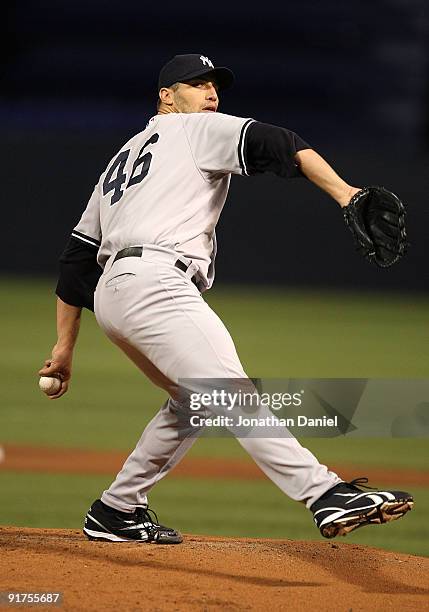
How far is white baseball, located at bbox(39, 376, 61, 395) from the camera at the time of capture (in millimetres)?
3918

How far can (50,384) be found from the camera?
12.9ft

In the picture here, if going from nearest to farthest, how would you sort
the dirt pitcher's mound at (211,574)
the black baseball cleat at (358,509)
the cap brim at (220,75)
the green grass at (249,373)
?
the black baseball cleat at (358,509) < the dirt pitcher's mound at (211,574) < the cap brim at (220,75) < the green grass at (249,373)

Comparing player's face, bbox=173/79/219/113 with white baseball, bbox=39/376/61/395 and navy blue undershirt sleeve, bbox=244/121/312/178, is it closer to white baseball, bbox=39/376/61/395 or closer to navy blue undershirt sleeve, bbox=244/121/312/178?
navy blue undershirt sleeve, bbox=244/121/312/178

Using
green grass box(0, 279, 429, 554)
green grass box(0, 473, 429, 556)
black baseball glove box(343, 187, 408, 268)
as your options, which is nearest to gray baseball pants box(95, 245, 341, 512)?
black baseball glove box(343, 187, 408, 268)

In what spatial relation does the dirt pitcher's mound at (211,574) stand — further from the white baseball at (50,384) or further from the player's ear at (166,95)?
the player's ear at (166,95)

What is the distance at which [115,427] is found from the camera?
7094mm

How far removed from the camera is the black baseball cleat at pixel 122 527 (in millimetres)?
3912

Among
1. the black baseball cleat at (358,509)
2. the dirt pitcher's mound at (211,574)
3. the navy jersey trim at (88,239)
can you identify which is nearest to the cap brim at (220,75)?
the navy jersey trim at (88,239)

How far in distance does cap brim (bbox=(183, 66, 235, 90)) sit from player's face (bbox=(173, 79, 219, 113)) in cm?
3

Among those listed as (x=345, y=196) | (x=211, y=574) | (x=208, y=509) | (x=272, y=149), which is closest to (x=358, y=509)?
(x=211, y=574)

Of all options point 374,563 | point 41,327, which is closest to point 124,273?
point 374,563

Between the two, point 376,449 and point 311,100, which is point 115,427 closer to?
point 376,449

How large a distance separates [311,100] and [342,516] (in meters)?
16.8

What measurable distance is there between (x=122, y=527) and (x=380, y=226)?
153 cm
